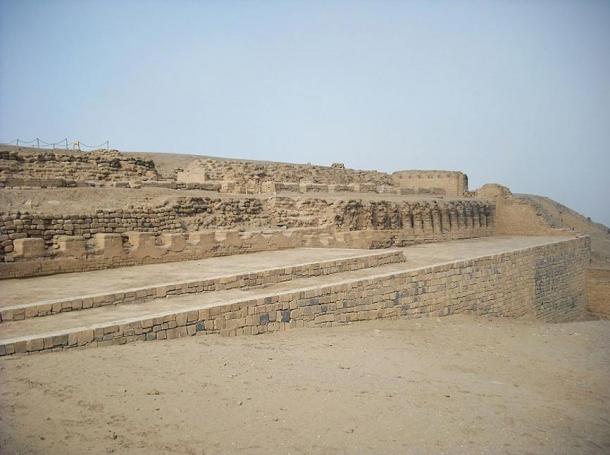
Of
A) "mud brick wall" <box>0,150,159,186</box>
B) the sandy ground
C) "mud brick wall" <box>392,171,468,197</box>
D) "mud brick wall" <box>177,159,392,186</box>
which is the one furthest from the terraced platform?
"mud brick wall" <box>392,171,468,197</box>

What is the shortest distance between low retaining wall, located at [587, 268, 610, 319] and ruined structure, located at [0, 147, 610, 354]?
4 cm

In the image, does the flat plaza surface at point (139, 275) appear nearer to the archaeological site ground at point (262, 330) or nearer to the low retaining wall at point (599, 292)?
the archaeological site ground at point (262, 330)

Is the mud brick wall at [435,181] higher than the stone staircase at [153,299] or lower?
higher

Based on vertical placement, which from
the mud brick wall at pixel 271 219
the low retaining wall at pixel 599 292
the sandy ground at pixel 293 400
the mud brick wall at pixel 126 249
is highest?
the mud brick wall at pixel 271 219

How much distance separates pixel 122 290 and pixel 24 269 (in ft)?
A: 9.61

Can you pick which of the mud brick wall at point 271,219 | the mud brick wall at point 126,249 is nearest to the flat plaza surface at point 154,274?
the mud brick wall at point 126,249

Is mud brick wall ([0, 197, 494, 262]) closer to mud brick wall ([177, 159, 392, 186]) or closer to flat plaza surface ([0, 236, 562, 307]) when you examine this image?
flat plaza surface ([0, 236, 562, 307])

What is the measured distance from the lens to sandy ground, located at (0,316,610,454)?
175 inches

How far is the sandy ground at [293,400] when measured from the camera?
4453 millimetres

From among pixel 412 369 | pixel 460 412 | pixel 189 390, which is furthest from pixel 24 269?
pixel 460 412

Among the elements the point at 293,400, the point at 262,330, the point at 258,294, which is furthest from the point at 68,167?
the point at 293,400

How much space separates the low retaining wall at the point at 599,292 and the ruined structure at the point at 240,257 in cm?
4

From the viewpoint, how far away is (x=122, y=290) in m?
8.00

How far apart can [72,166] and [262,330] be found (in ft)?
34.8
